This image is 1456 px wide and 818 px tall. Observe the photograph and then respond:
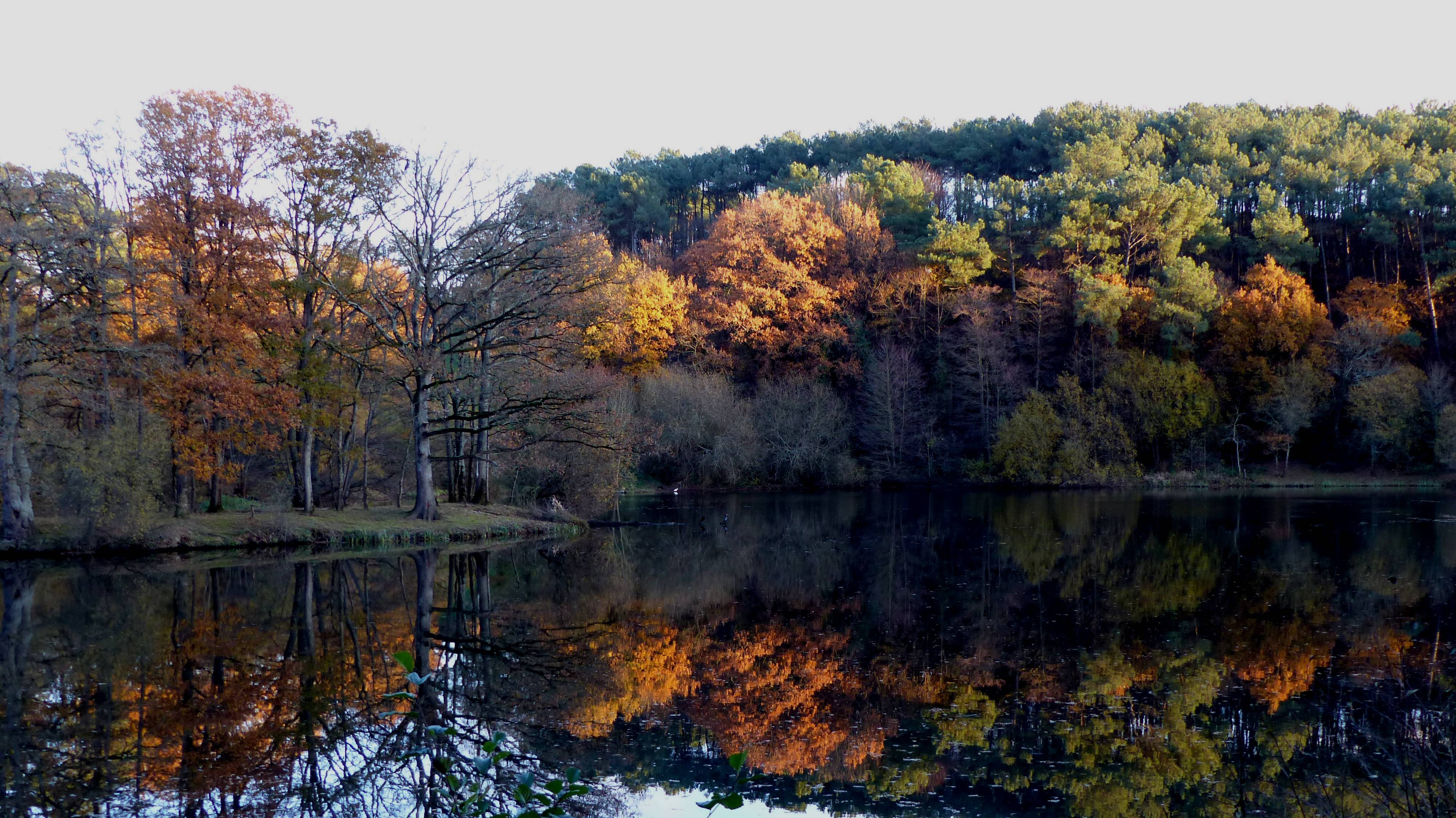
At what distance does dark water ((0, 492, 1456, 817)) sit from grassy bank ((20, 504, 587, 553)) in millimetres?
1374

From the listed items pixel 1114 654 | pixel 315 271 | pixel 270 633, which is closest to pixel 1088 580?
pixel 1114 654

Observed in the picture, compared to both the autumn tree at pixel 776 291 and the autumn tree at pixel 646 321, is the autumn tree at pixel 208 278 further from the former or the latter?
the autumn tree at pixel 776 291

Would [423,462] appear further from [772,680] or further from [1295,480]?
[1295,480]

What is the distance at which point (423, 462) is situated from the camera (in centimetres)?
→ 2662

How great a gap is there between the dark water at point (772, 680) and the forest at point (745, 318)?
16.8 feet

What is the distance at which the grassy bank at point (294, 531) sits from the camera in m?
22.2

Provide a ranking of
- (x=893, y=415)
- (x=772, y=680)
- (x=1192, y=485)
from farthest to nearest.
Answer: (x=893, y=415) < (x=1192, y=485) < (x=772, y=680)

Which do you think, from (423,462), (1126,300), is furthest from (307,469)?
(1126,300)

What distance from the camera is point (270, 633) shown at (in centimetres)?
1406

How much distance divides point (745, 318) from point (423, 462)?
91.2ft

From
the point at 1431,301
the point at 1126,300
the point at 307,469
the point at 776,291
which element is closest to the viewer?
the point at 307,469

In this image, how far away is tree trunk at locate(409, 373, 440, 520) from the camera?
1041 inches

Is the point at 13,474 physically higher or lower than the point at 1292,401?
lower

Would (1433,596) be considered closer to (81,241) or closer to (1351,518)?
(1351,518)
